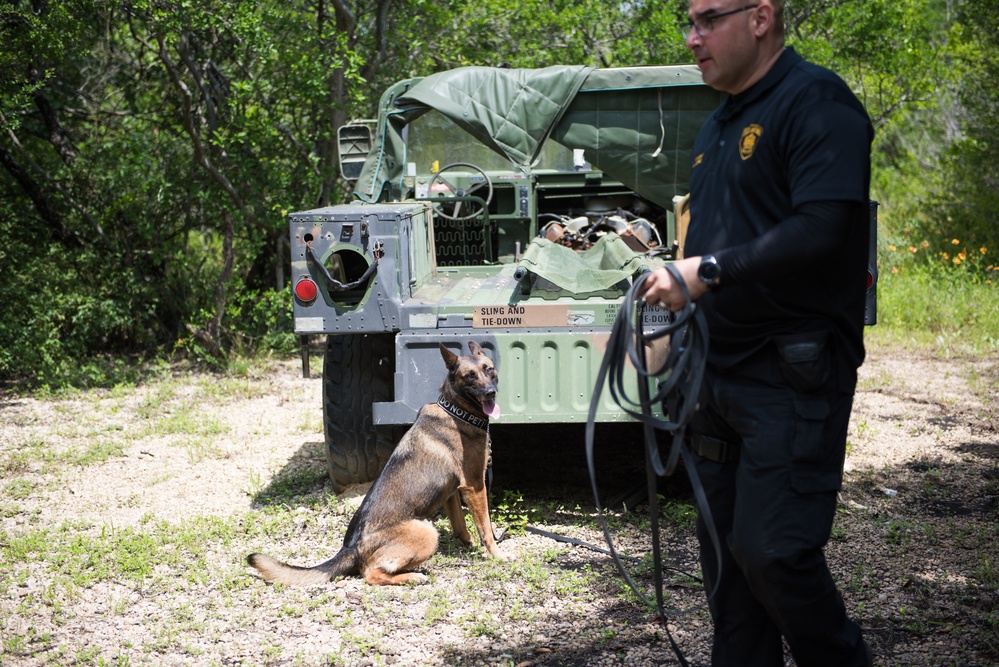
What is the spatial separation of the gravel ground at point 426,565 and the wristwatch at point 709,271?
1621mm

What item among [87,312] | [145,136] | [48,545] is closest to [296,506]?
[48,545]

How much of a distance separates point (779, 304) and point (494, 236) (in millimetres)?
4036

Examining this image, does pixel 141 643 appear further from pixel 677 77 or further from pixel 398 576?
pixel 677 77

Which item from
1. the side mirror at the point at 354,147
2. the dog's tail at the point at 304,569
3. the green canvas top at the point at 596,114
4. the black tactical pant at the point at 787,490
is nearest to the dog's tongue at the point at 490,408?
the dog's tail at the point at 304,569

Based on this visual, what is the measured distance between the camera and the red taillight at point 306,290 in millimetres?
4461

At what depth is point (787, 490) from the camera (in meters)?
2.22

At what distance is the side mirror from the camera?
20.4ft

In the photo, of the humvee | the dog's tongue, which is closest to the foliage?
the humvee

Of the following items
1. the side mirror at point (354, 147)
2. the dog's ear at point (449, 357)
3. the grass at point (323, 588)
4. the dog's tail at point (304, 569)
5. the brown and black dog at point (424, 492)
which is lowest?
the grass at point (323, 588)

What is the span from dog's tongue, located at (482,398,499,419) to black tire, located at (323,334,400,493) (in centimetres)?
86

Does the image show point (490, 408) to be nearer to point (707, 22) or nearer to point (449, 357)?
point (449, 357)

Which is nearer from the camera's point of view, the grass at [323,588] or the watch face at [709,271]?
the watch face at [709,271]

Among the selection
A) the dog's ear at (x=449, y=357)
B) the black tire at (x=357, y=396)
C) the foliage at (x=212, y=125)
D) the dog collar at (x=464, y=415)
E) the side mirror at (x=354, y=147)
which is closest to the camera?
the dog's ear at (x=449, y=357)

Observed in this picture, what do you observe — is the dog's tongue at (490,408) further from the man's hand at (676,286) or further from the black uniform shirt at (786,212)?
the man's hand at (676,286)
